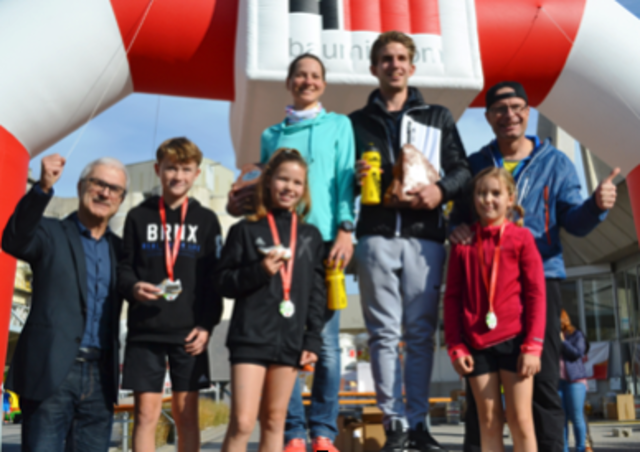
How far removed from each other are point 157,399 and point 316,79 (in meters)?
1.71

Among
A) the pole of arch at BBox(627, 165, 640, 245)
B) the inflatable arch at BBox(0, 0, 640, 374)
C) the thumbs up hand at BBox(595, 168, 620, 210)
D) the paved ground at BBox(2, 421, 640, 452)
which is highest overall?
the inflatable arch at BBox(0, 0, 640, 374)

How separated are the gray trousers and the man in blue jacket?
0.24 m

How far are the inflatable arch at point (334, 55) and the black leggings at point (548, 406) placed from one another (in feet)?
6.88

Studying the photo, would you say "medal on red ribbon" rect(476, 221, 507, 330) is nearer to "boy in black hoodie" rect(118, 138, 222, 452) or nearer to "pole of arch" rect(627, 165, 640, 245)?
"boy in black hoodie" rect(118, 138, 222, 452)

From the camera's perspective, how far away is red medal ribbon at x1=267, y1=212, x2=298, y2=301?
2.67 m

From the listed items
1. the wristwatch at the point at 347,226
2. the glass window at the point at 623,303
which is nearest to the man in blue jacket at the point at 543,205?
the wristwatch at the point at 347,226

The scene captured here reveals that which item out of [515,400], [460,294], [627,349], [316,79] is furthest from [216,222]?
[627,349]

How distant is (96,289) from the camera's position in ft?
9.52

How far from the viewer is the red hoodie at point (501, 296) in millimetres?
2732

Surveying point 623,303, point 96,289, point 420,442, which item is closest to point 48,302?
point 96,289

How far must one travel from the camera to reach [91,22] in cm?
430

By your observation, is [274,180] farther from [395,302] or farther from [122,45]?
[122,45]

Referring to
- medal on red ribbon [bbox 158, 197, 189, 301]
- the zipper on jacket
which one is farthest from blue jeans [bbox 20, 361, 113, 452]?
the zipper on jacket

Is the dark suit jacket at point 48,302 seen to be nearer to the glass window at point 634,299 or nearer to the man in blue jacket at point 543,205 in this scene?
the man in blue jacket at point 543,205
